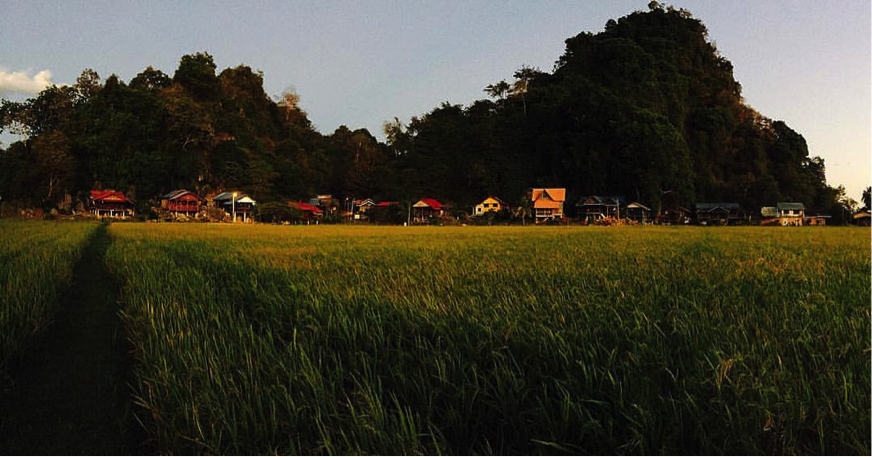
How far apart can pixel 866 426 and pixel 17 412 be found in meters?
2.80

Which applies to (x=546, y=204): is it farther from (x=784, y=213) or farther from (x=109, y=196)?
(x=109, y=196)

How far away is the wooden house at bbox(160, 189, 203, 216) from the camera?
53094 mm

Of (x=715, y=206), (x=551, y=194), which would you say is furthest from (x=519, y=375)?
(x=715, y=206)

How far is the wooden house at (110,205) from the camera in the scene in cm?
4991

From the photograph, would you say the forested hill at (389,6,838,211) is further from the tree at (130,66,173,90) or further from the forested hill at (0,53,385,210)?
the tree at (130,66,173,90)

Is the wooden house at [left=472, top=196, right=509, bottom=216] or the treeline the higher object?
the treeline

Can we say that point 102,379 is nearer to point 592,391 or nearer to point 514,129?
point 592,391

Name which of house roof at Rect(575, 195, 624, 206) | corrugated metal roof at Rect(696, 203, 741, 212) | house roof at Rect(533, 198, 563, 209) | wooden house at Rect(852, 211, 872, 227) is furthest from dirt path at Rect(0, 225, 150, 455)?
wooden house at Rect(852, 211, 872, 227)

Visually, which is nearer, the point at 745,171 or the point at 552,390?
the point at 552,390

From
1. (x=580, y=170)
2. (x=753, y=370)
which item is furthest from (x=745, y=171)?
(x=753, y=370)

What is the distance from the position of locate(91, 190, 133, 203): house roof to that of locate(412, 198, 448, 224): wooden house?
36.6 meters

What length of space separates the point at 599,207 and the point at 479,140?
74.7 ft

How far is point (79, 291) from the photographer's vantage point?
4.59 metres

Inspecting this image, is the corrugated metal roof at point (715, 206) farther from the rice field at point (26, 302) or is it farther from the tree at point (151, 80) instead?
the tree at point (151, 80)
